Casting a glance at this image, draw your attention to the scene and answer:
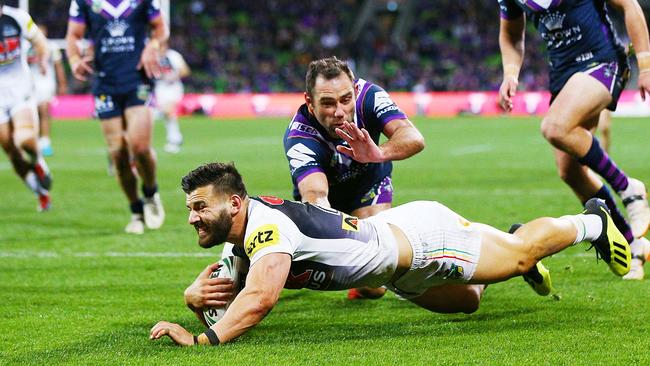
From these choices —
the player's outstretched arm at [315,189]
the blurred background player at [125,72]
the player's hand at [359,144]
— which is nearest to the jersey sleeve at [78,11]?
the blurred background player at [125,72]

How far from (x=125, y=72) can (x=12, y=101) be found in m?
2.02

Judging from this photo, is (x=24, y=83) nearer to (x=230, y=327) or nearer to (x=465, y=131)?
(x=230, y=327)

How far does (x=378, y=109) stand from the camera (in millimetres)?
5895

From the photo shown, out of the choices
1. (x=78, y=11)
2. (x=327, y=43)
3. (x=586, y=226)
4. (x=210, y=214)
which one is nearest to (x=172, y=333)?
(x=210, y=214)

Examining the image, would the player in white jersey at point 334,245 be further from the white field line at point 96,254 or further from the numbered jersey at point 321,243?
the white field line at point 96,254

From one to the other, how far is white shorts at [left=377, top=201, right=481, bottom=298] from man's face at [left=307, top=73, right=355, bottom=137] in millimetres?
658

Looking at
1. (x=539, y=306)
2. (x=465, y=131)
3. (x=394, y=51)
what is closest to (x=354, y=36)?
(x=394, y=51)

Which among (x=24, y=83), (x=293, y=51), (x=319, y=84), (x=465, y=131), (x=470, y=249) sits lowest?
(x=293, y=51)

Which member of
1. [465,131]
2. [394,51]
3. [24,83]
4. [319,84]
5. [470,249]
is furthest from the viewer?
[394,51]

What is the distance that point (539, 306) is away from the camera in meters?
5.64

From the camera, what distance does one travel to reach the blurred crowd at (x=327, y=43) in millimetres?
38125

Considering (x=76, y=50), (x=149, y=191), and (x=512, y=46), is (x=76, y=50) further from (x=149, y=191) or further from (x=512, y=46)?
(x=512, y=46)

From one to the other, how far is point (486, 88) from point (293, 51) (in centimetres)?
943

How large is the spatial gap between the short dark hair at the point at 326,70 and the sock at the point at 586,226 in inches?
55.8
